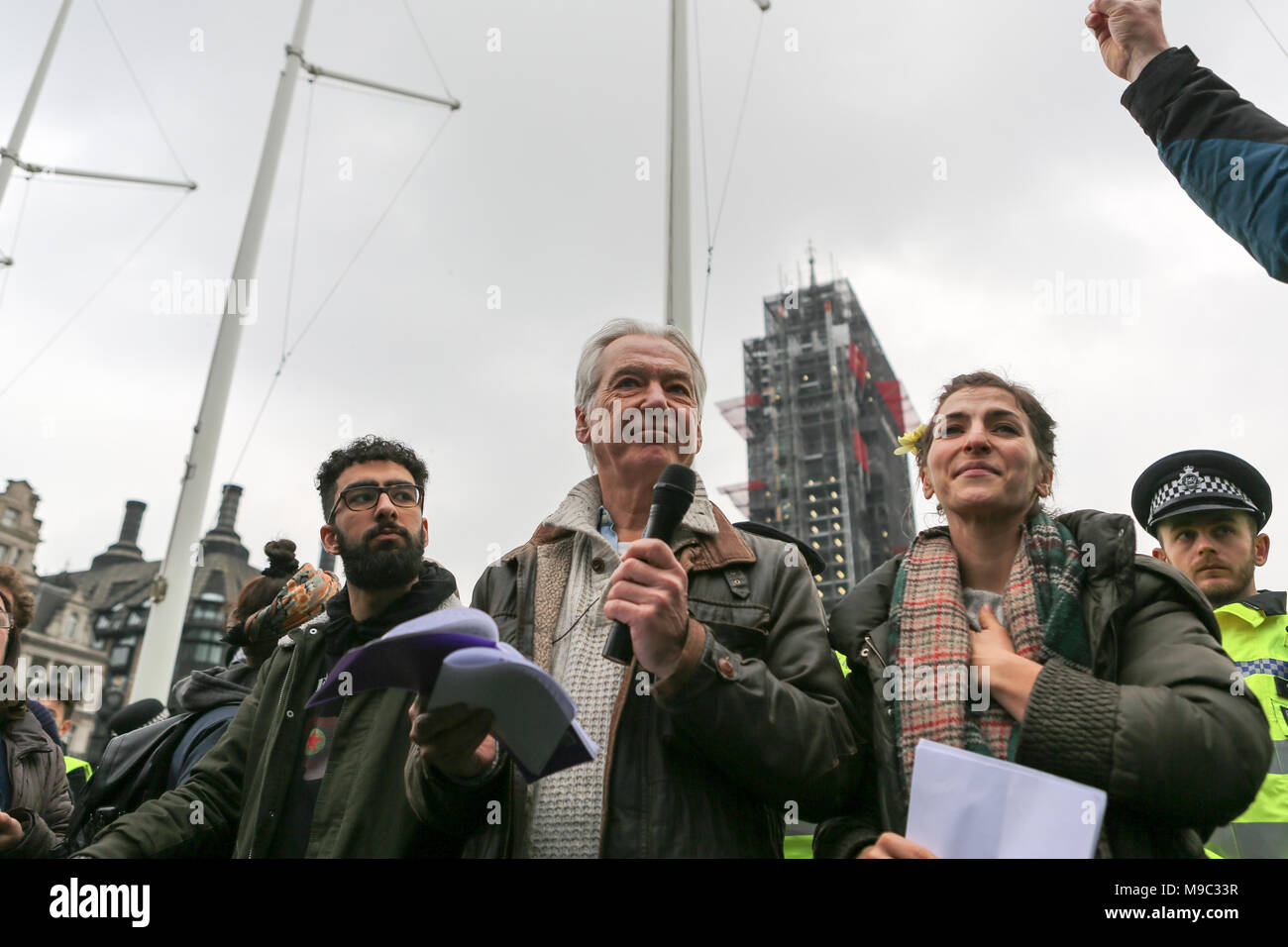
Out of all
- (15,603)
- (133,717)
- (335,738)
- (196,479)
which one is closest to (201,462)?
(196,479)

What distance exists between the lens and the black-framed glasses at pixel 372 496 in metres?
3.14

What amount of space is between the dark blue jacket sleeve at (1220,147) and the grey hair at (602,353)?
50.8 inches

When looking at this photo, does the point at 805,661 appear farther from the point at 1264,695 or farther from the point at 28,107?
the point at 28,107

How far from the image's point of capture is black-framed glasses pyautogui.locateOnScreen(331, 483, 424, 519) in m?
3.14

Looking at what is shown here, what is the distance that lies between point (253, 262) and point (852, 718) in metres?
9.96

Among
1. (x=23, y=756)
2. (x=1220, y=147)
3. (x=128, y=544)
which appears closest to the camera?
(x=1220, y=147)

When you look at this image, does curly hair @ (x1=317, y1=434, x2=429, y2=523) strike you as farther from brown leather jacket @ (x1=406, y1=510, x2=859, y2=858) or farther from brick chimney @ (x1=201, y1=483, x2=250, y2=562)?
brick chimney @ (x1=201, y1=483, x2=250, y2=562)

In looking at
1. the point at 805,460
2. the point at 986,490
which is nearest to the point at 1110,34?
the point at 986,490

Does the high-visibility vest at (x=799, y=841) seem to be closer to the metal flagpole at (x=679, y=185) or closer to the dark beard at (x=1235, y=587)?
the dark beard at (x=1235, y=587)

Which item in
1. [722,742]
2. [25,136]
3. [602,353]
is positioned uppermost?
[25,136]

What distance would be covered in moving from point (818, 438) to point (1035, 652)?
60473 mm

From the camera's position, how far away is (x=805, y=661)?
197cm

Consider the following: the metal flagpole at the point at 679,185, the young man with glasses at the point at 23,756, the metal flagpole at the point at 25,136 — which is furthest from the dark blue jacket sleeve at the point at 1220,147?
the metal flagpole at the point at 25,136

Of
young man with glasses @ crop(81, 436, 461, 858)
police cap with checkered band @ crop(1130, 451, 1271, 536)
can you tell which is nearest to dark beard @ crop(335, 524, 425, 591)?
young man with glasses @ crop(81, 436, 461, 858)
